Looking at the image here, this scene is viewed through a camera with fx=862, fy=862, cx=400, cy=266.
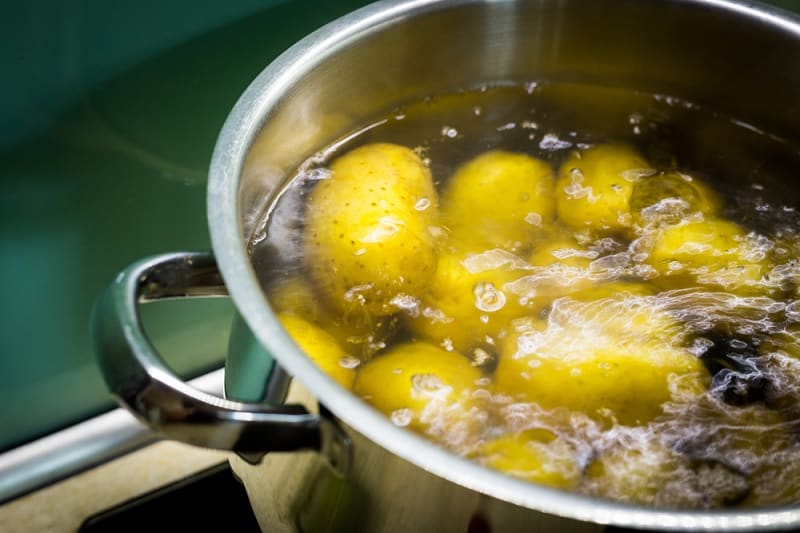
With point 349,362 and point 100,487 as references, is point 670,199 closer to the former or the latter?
point 349,362

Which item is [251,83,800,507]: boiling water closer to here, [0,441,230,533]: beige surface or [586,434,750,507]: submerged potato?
[586,434,750,507]: submerged potato

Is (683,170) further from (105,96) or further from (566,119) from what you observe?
(105,96)

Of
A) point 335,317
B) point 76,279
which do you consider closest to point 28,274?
point 76,279

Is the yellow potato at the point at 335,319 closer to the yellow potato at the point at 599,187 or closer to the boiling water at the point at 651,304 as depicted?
the boiling water at the point at 651,304

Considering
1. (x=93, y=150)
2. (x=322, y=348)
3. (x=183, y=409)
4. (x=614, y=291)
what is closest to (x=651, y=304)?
(x=614, y=291)

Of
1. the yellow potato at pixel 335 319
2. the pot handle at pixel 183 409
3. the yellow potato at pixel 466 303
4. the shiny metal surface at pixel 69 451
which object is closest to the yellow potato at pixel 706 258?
the yellow potato at pixel 466 303
